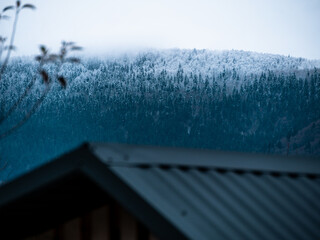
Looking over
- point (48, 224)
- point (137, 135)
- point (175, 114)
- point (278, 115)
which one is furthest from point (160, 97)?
point (48, 224)

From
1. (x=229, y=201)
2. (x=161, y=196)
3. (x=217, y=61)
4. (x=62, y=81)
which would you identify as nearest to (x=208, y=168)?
(x=229, y=201)

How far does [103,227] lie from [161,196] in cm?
63

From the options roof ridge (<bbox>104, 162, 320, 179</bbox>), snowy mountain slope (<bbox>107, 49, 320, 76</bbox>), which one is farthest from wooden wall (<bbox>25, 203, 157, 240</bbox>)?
snowy mountain slope (<bbox>107, 49, 320, 76</bbox>)

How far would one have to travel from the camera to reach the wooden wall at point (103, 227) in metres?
2.00

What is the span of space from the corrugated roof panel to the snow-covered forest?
113 meters

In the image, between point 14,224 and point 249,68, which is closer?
point 14,224

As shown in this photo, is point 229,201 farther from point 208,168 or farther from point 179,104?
point 179,104

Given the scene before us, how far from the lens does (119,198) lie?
5.16ft

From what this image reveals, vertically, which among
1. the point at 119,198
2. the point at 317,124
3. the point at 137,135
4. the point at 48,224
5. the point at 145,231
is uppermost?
the point at 119,198

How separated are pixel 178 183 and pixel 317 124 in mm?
136032

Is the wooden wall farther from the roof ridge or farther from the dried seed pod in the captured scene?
the dried seed pod

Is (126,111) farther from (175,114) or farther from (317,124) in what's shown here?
(317,124)

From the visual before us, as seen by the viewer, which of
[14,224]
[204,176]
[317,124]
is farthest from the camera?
[317,124]

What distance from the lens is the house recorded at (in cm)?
157
